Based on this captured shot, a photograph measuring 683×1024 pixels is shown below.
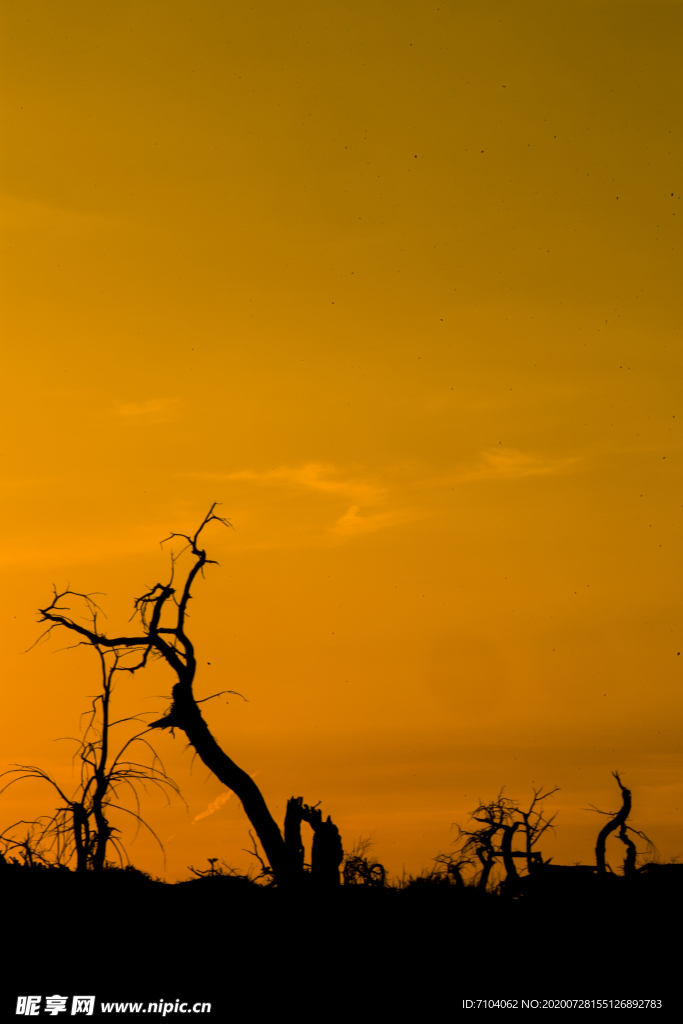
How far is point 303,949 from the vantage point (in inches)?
952

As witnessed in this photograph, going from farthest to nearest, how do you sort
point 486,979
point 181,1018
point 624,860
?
point 624,860 → point 486,979 → point 181,1018

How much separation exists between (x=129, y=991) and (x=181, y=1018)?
139 cm

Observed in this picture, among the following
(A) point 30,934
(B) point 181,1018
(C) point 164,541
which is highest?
(C) point 164,541

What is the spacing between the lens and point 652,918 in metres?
27.3

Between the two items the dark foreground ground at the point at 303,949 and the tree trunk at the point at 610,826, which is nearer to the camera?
the dark foreground ground at the point at 303,949

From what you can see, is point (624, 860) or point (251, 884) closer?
point (251, 884)

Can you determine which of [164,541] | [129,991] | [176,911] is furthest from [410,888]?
[164,541]

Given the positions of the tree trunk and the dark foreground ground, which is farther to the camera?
the tree trunk

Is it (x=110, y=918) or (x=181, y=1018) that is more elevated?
(x=110, y=918)

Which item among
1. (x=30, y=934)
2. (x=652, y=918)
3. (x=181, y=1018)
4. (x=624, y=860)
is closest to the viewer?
(x=181, y=1018)

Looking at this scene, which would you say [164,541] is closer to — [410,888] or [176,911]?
[176,911]

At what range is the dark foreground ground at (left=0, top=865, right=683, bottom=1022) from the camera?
2252 centimetres

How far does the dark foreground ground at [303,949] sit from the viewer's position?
2252cm

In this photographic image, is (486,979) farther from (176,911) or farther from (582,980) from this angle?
(176,911)
